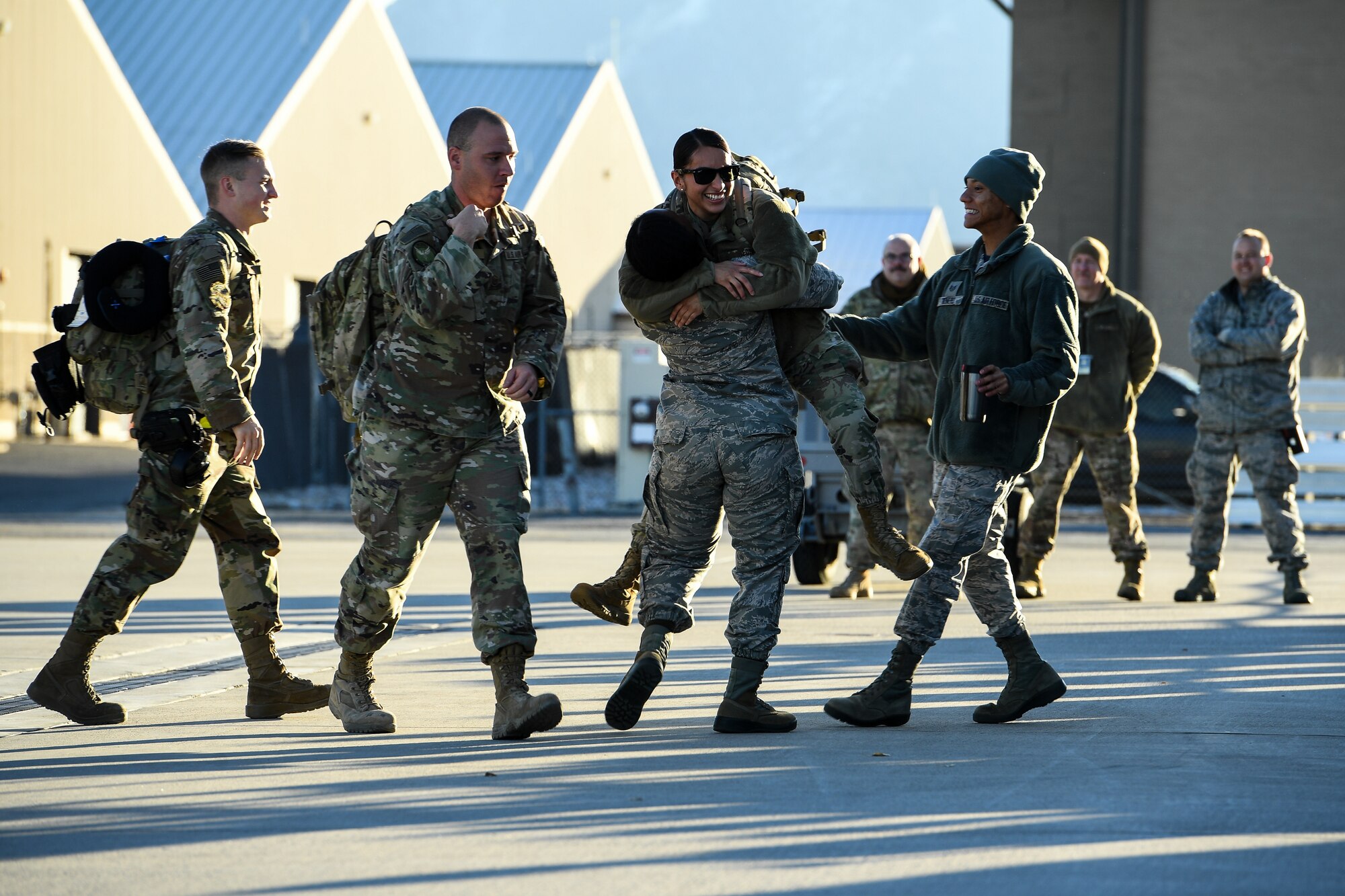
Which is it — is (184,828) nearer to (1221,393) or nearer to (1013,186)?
(1013,186)

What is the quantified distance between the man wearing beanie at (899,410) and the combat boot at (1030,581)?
72 cm

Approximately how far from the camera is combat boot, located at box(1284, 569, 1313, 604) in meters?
10.8

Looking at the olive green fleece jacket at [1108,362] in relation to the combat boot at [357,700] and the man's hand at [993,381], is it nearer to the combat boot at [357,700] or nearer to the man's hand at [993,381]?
the man's hand at [993,381]

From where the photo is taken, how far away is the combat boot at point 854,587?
36.4 ft

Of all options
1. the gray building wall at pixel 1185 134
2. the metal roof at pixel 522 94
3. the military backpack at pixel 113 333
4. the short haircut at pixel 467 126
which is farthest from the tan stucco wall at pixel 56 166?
the short haircut at pixel 467 126

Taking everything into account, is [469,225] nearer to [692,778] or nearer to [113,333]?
[113,333]

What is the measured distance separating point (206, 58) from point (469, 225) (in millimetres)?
31562

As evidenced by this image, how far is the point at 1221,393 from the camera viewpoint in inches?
432

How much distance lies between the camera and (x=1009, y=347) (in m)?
6.34

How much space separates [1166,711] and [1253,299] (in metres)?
4.99

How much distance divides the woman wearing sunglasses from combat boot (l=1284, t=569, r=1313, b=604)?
5619 mm

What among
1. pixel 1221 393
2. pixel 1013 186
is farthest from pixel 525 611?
pixel 1221 393

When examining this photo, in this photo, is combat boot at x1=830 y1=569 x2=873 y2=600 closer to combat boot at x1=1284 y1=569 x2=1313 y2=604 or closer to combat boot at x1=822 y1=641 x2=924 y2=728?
combat boot at x1=1284 y1=569 x2=1313 y2=604

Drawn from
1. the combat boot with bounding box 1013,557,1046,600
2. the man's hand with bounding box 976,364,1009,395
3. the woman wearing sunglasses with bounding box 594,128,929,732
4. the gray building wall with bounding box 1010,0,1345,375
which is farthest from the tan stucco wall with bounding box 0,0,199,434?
the man's hand with bounding box 976,364,1009,395
